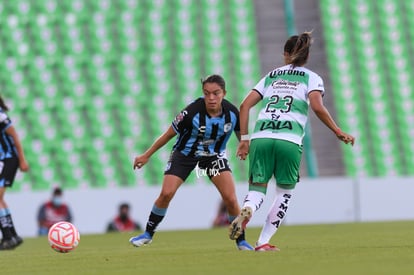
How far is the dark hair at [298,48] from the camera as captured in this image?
758 cm

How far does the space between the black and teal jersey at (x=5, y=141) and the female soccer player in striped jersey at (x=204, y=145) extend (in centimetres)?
224

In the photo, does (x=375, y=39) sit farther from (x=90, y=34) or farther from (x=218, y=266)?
(x=218, y=266)

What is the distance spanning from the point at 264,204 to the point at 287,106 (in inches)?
415

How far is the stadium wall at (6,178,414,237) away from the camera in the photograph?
58.2 feet

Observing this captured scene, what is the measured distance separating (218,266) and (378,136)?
15.3m

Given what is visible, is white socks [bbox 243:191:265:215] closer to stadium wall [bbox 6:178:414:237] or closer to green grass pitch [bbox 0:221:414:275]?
green grass pitch [bbox 0:221:414:275]

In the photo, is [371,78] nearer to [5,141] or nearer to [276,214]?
[5,141]

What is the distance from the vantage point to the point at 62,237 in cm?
850

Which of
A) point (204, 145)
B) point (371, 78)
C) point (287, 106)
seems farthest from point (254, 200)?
point (371, 78)

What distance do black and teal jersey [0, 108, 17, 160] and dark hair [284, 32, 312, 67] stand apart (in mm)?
3759

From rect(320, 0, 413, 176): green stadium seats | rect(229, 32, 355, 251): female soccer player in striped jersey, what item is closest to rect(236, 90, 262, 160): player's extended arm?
rect(229, 32, 355, 251): female soccer player in striped jersey

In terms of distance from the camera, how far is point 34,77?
Answer: 21.5 metres

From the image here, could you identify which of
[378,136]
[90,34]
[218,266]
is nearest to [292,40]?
[218,266]

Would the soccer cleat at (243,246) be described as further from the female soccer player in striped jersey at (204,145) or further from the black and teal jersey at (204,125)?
the black and teal jersey at (204,125)
